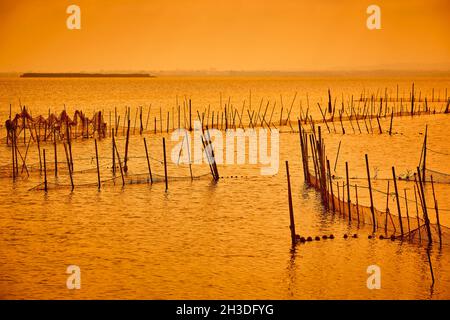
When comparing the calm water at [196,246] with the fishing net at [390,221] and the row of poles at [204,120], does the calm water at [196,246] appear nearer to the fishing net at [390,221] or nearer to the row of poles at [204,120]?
the fishing net at [390,221]

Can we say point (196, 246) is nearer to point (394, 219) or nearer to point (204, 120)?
point (394, 219)

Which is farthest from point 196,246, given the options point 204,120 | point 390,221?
point 204,120

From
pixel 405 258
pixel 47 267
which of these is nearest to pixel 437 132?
pixel 405 258

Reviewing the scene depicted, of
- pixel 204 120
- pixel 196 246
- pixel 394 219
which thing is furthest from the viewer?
pixel 204 120

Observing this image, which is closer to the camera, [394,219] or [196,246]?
[394,219]

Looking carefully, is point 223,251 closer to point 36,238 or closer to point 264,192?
point 36,238

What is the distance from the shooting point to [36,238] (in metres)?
14.5

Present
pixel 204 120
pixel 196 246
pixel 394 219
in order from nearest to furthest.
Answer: pixel 394 219, pixel 196 246, pixel 204 120

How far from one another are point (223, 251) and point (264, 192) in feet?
18.7

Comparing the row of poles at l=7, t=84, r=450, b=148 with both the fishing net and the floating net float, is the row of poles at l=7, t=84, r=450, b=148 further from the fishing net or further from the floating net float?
the fishing net

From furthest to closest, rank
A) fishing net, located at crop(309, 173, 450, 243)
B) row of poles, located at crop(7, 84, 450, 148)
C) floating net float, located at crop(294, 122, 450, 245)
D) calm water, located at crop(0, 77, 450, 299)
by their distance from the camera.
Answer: row of poles, located at crop(7, 84, 450, 148)
fishing net, located at crop(309, 173, 450, 243)
floating net float, located at crop(294, 122, 450, 245)
calm water, located at crop(0, 77, 450, 299)

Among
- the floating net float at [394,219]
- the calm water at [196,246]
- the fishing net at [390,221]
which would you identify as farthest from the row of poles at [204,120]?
the fishing net at [390,221]

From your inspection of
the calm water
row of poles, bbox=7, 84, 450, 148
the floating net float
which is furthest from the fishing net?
row of poles, bbox=7, 84, 450, 148

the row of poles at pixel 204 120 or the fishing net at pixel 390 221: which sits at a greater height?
the row of poles at pixel 204 120
